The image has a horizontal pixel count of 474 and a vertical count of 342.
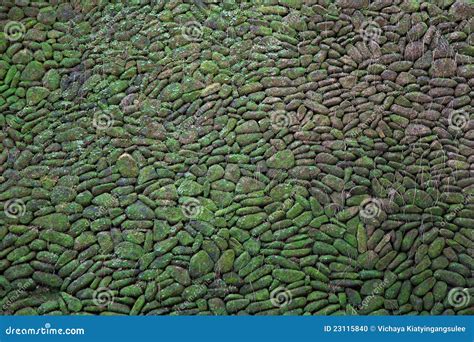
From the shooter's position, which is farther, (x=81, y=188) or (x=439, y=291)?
(x=81, y=188)

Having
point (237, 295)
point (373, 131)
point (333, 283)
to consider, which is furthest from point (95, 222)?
point (373, 131)

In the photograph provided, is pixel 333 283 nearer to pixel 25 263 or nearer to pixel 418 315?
pixel 418 315

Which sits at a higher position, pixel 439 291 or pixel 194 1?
pixel 194 1

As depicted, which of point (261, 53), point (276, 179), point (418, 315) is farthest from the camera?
point (261, 53)

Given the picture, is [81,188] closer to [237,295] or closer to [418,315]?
[237,295]

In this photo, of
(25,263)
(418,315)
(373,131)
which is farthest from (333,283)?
(25,263)

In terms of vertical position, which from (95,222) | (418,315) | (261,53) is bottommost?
(418,315)

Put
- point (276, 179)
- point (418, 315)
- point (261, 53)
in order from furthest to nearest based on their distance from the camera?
point (261, 53), point (276, 179), point (418, 315)
